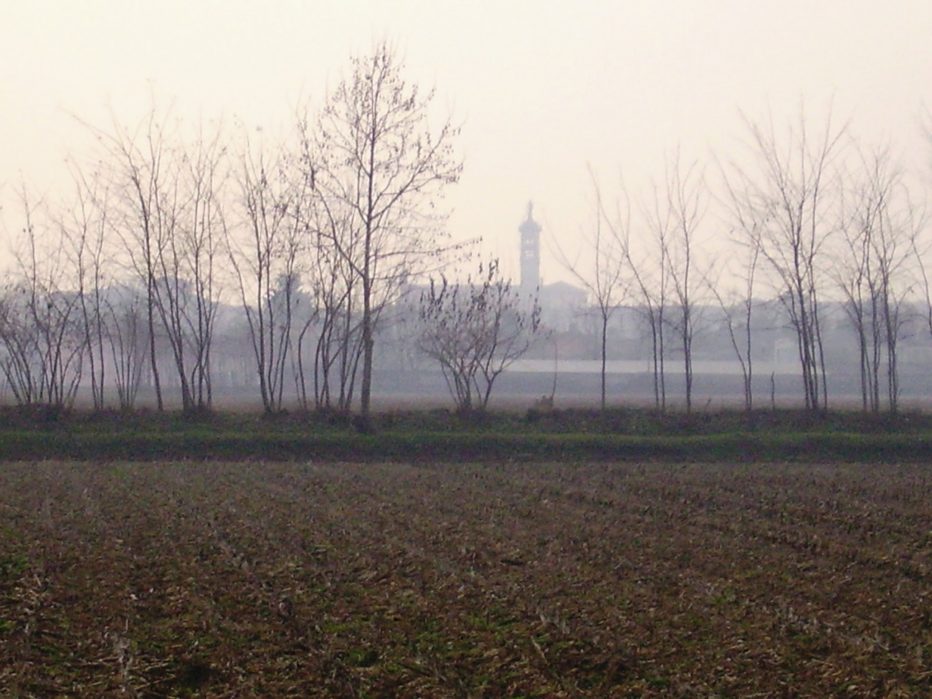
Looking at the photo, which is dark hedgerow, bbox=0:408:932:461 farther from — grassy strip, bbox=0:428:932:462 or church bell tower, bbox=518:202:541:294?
church bell tower, bbox=518:202:541:294

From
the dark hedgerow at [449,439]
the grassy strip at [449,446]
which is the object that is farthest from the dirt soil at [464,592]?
the dark hedgerow at [449,439]

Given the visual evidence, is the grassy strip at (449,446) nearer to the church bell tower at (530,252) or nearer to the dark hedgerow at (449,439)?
the dark hedgerow at (449,439)

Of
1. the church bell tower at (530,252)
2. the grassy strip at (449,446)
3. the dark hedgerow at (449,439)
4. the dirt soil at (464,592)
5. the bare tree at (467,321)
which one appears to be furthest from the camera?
the church bell tower at (530,252)

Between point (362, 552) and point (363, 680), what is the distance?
191 inches

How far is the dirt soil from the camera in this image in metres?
7.62

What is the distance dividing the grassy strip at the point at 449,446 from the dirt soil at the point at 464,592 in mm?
8310

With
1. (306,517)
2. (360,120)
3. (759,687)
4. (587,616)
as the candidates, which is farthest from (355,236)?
(759,687)

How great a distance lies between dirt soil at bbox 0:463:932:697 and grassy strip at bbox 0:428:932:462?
8.31 meters

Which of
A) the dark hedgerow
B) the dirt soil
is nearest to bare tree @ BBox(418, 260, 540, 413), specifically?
the dark hedgerow

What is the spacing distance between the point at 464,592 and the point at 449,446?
17412mm

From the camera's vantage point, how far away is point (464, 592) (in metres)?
10.1

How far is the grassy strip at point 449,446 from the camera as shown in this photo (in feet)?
87.1

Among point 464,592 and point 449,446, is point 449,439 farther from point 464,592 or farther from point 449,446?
point 464,592

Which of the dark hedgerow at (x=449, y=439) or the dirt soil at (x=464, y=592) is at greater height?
the dark hedgerow at (x=449, y=439)
